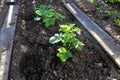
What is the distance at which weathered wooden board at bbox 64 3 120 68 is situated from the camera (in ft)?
11.0

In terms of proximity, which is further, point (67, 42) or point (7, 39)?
point (7, 39)

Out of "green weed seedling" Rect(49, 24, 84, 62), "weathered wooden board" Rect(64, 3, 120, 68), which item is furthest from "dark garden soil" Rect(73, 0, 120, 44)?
"green weed seedling" Rect(49, 24, 84, 62)

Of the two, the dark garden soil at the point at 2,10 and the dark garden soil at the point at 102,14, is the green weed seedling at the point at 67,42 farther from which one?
the dark garden soil at the point at 2,10

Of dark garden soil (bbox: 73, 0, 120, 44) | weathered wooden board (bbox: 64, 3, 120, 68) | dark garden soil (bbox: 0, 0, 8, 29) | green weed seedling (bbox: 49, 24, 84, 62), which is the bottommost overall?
dark garden soil (bbox: 0, 0, 8, 29)

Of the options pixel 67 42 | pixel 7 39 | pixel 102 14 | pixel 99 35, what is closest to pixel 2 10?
pixel 7 39

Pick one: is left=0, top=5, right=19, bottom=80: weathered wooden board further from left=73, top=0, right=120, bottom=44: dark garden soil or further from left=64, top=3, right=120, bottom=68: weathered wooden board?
left=73, top=0, right=120, bottom=44: dark garden soil

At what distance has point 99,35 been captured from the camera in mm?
3926

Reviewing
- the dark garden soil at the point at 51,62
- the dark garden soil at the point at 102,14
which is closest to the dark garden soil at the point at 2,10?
the dark garden soil at the point at 51,62

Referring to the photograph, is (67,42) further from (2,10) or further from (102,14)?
(2,10)

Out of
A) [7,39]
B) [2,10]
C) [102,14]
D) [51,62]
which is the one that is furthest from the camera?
[2,10]

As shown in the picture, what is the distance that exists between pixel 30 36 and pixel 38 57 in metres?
0.73

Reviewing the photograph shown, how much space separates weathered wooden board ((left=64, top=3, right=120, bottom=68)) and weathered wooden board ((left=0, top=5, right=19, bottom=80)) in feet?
4.11

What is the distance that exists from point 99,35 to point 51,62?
1165mm

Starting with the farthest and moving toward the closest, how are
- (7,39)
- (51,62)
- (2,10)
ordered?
(2,10)
(7,39)
(51,62)
